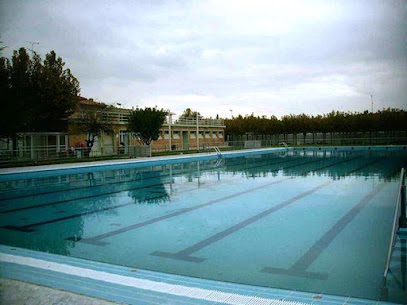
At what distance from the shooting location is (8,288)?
3.94 meters

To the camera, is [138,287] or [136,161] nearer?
[138,287]

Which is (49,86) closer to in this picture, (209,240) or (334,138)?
(209,240)

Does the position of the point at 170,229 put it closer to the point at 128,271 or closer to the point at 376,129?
the point at 128,271

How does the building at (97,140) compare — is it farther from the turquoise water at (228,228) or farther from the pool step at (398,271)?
the pool step at (398,271)

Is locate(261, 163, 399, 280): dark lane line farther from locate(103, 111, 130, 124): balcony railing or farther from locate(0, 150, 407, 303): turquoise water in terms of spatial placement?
locate(103, 111, 130, 124): balcony railing

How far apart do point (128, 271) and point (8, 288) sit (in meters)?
1.37

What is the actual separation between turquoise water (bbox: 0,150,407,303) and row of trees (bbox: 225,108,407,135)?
33.9 metres

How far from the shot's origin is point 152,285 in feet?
13.4

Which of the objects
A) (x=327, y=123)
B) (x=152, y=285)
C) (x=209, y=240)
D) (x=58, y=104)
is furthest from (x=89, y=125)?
(x=327, y=123)

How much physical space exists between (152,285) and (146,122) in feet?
80.3

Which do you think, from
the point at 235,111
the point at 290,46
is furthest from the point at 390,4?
the point at 235,111

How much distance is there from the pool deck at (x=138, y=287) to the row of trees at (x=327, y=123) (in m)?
45.7

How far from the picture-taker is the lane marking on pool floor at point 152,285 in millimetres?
3680

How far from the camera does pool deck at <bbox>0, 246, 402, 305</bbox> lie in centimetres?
368
